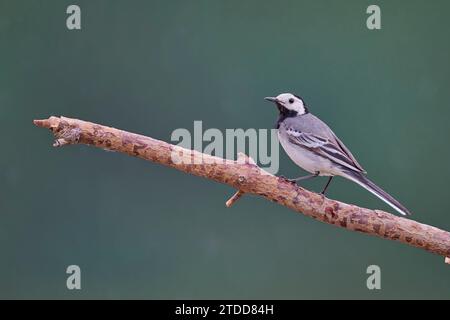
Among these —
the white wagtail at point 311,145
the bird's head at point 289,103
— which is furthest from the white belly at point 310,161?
the bird's head at point 289,103

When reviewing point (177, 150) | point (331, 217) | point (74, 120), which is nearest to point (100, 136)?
point (74, 120)

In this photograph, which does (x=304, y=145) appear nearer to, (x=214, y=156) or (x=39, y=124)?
(x=214, y=156)

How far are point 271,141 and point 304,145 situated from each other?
0.83ft

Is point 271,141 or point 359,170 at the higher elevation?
point 271,141

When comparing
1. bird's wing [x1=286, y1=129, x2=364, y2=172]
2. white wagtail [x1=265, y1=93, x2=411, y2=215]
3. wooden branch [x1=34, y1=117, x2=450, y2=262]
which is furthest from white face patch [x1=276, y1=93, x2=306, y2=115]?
wooden branch [x1=34, y1=117, x2=450, y2=262]

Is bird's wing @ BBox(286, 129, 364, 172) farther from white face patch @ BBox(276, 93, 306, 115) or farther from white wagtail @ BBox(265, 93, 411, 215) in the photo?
white face patch @ BBox(276, 93, 306, 115)

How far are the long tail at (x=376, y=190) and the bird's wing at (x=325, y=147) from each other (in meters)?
0.02

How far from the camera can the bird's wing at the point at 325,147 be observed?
6.51ft

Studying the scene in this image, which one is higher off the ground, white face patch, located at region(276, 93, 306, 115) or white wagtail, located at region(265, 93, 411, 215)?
white face patch, located at region(276, 93, 306, 115)

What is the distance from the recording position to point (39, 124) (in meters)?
1.93

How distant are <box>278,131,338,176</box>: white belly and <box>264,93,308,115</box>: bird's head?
0.12m

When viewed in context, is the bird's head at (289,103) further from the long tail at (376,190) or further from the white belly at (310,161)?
the long tail at (376,190)

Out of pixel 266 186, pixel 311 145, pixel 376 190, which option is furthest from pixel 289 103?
pixel 376 190

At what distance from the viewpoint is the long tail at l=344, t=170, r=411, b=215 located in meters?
1.84
